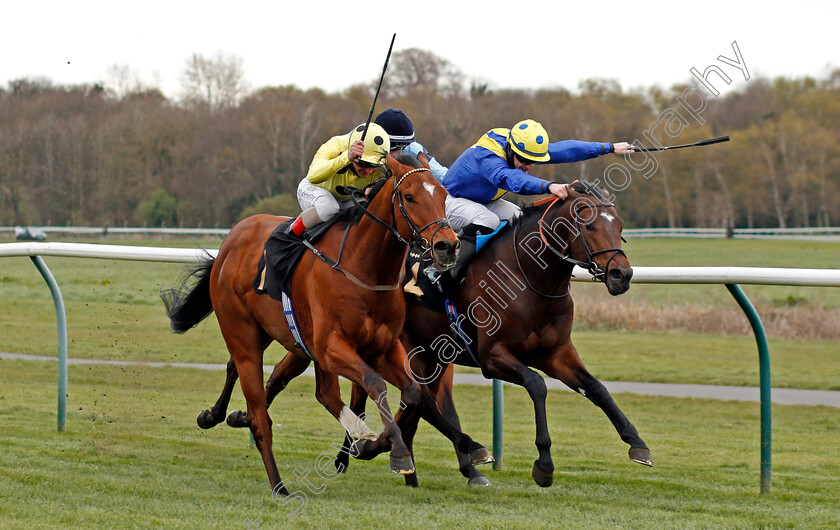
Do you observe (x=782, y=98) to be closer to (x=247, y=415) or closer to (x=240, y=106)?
(x=240, y=106)

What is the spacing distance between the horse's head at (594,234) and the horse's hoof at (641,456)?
2.39 ft

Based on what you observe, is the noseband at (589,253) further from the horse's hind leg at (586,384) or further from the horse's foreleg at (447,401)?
the horse's foreleg at (447,401)

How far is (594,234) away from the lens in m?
4.46

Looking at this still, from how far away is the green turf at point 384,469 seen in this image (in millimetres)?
4059

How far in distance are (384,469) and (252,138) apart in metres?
20.5

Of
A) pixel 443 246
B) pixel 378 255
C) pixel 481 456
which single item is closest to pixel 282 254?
pixel 378 255

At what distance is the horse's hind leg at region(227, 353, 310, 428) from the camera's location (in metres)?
5.63

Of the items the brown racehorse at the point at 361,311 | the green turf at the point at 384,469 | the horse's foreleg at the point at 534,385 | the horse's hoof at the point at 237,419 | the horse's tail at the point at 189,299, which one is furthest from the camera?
the horse's tail at the point at 189,299

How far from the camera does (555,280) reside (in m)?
4.74

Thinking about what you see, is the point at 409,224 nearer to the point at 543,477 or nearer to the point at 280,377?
the point at 543,477

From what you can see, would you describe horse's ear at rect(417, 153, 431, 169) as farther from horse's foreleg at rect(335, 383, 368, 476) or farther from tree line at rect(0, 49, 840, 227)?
tree line at rect(0, 49, 840, 227)

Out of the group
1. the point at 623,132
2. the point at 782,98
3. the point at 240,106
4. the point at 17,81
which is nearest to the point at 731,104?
the point at 782,98

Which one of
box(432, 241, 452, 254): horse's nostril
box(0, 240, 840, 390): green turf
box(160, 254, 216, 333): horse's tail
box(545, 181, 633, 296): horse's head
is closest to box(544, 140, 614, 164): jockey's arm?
box(545, 181, 633, 296): horse's head

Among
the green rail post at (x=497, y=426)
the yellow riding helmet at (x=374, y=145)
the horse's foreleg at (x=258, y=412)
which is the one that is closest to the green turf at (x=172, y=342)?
the horse's foreleg at (x=258, y=412)
